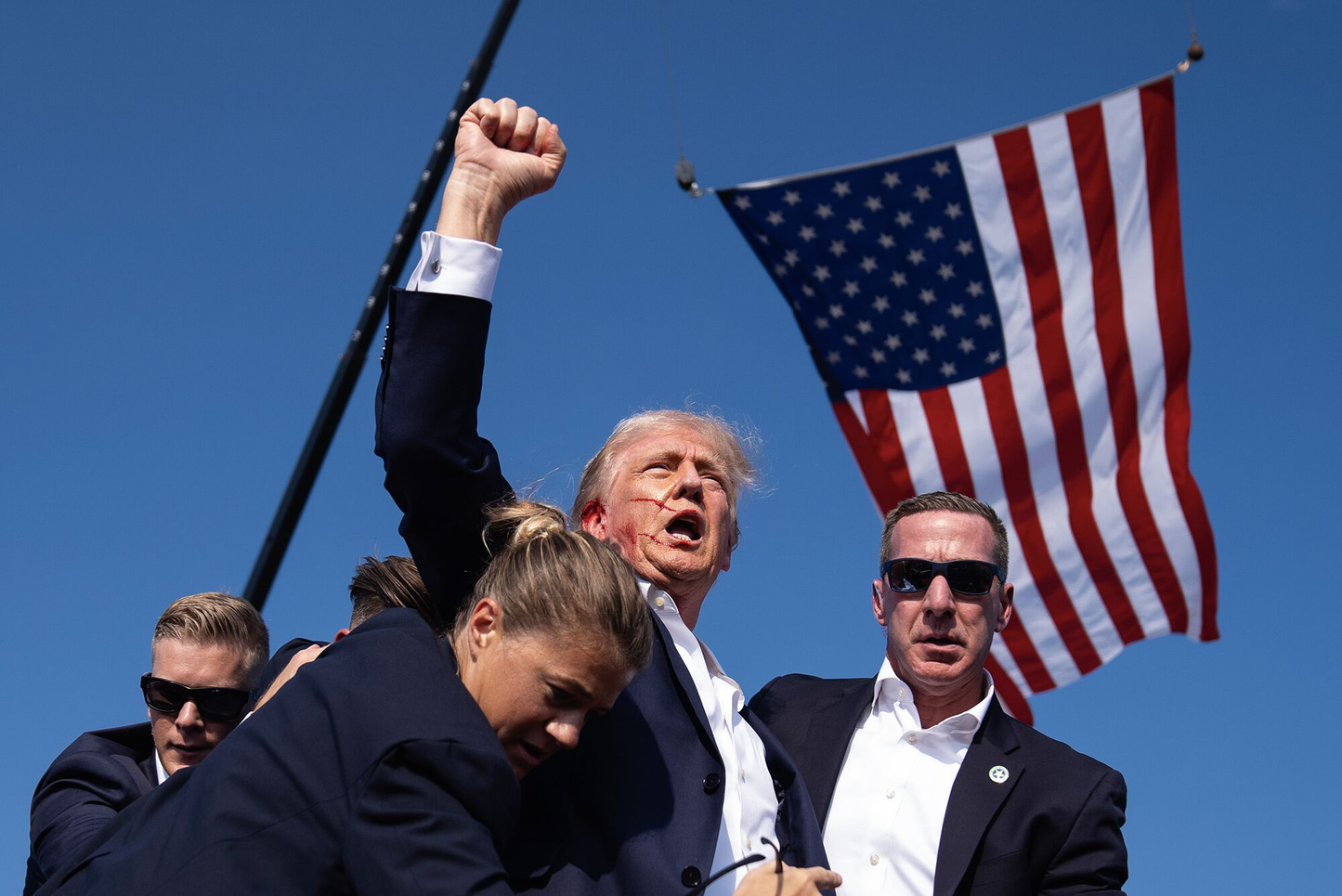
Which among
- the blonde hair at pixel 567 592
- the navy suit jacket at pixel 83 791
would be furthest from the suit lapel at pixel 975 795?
the navy suit jacket at pixel 83 791

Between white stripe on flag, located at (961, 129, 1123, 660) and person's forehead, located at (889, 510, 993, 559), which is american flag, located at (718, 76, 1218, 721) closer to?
white stripe on flag, located at (961, 129, 1123, 660)

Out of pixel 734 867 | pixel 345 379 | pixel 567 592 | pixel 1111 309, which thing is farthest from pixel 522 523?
pixel 1111 309

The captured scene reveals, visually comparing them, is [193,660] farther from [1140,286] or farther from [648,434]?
[1140,286]

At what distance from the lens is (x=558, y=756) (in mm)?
2865

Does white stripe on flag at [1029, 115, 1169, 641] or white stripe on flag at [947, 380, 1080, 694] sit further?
white stripe on flag at [947, 380, 1080, 694]

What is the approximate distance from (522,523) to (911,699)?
179cm

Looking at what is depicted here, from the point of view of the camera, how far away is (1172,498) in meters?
9.36

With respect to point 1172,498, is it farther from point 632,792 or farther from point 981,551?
point 632,792

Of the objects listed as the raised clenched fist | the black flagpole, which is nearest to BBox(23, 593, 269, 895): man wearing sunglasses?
the raised clenched fist

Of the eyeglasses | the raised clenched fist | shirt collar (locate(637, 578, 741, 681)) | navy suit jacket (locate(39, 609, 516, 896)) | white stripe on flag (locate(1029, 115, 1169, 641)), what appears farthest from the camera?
white stripe on flag (locate(1029, 115, 1169, 641))

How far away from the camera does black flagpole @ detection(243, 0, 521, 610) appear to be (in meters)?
7.38

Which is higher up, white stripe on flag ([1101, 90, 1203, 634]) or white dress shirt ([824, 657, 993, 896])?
white stripe on flag ([1101, 90, 1203, 634])

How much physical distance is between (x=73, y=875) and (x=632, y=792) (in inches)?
42.3

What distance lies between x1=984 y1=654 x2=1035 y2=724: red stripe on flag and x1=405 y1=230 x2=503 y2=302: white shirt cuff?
750cm
